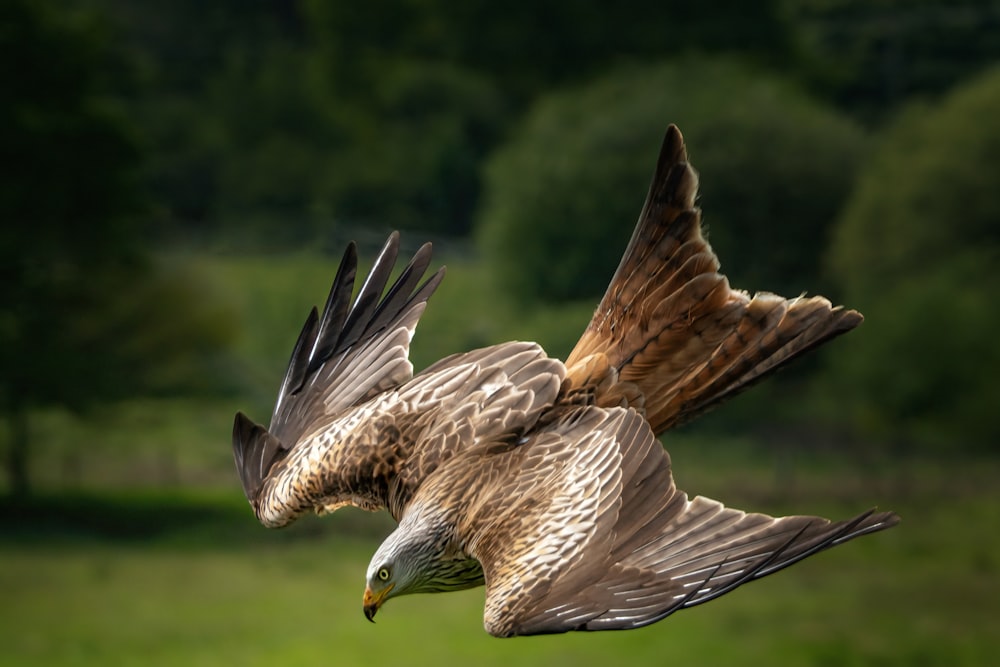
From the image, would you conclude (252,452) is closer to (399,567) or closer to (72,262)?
(399,567)

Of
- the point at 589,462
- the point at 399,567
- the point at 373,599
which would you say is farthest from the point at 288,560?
the point at 589,462

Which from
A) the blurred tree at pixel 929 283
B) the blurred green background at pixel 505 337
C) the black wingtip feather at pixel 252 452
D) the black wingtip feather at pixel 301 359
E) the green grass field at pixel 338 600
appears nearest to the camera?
the black wingtip feather at pixel 252 452

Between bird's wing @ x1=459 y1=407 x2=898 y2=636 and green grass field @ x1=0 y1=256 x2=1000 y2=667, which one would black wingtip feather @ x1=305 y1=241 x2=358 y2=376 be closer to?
bird's wing @ x1=459 y1=407 x2=898 y2=636

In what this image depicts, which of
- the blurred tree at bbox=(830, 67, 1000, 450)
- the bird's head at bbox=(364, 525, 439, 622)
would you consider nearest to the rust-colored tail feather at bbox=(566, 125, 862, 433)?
the bird's head at bbox=(364, 525, 439, 622)

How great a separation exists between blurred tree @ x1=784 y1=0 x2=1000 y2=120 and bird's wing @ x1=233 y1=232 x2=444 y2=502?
3867 centimetres

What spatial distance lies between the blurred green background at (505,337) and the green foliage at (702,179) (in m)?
0.11


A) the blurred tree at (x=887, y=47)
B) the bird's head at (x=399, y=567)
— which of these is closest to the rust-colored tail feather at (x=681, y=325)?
the bird's head at (x=399, y=567)

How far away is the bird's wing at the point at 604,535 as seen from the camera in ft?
18.9

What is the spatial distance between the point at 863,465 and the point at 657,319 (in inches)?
1309

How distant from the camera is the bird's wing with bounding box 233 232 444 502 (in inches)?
313

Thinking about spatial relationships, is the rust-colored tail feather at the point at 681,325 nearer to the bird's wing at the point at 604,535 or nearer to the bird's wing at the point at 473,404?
the bird's wing at the point at 473,404

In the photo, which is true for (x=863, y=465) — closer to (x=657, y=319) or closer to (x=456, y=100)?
(x=456, y=100)

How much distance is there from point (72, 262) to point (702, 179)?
53.9 feet

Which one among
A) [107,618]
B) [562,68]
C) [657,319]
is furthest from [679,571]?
[562,68]
